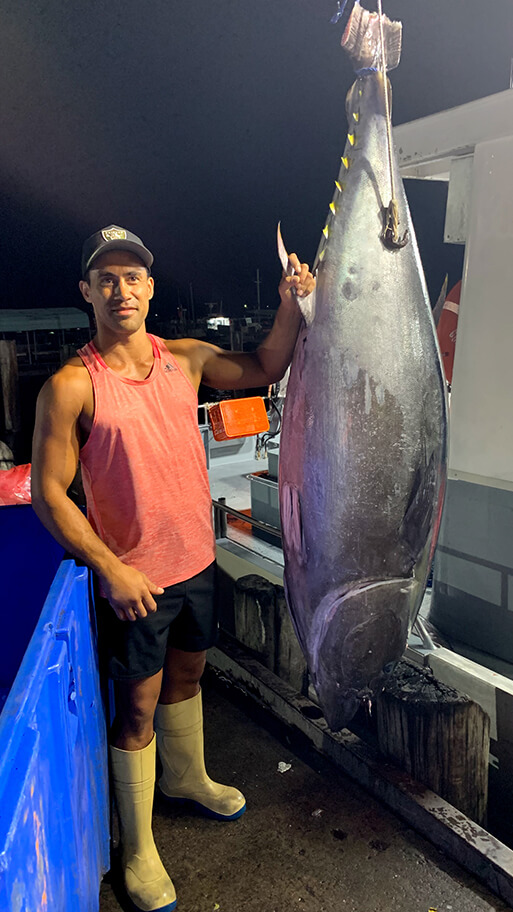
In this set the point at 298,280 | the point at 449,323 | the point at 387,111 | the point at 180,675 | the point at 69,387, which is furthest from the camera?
the point at 449,323

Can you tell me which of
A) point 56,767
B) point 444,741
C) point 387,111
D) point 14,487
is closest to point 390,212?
point 387,111

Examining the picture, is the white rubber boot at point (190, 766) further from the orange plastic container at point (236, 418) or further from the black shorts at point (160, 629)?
the orange plastic container at point (236, 418)

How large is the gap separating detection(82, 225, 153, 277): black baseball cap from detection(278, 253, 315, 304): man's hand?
54 cm

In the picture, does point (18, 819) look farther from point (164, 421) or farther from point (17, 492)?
point (17, 492)

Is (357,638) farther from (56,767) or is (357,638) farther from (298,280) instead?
(298,280)

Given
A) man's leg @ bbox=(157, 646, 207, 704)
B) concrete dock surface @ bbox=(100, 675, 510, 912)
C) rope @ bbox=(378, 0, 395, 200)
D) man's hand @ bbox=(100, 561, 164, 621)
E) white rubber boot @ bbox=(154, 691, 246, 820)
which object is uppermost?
rope @ bbox=(378, 0, 395, 200)

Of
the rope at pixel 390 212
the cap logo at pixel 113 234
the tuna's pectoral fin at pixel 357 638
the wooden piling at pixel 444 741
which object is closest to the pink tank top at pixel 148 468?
the cap logo at pixel 113 234

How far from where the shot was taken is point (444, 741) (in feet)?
7.77

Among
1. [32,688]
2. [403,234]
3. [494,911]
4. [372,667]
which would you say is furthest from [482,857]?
[403,234]

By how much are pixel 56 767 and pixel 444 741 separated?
1663 millimetres

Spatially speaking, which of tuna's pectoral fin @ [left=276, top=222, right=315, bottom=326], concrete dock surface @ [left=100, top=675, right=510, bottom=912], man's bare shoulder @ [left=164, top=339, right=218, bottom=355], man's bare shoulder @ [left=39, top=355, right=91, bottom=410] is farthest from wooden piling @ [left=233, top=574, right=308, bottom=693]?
tuna's pectoral fin @ [left=276, top=222, right=315, bottom=326]

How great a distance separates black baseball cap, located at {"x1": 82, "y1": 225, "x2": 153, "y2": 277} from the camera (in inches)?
76.5

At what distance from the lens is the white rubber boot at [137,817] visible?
2.09 meters

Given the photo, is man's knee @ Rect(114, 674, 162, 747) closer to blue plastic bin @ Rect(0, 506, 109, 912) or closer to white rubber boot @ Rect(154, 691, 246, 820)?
blue plastic bin @ Rect(0, 506, 109, 912)
